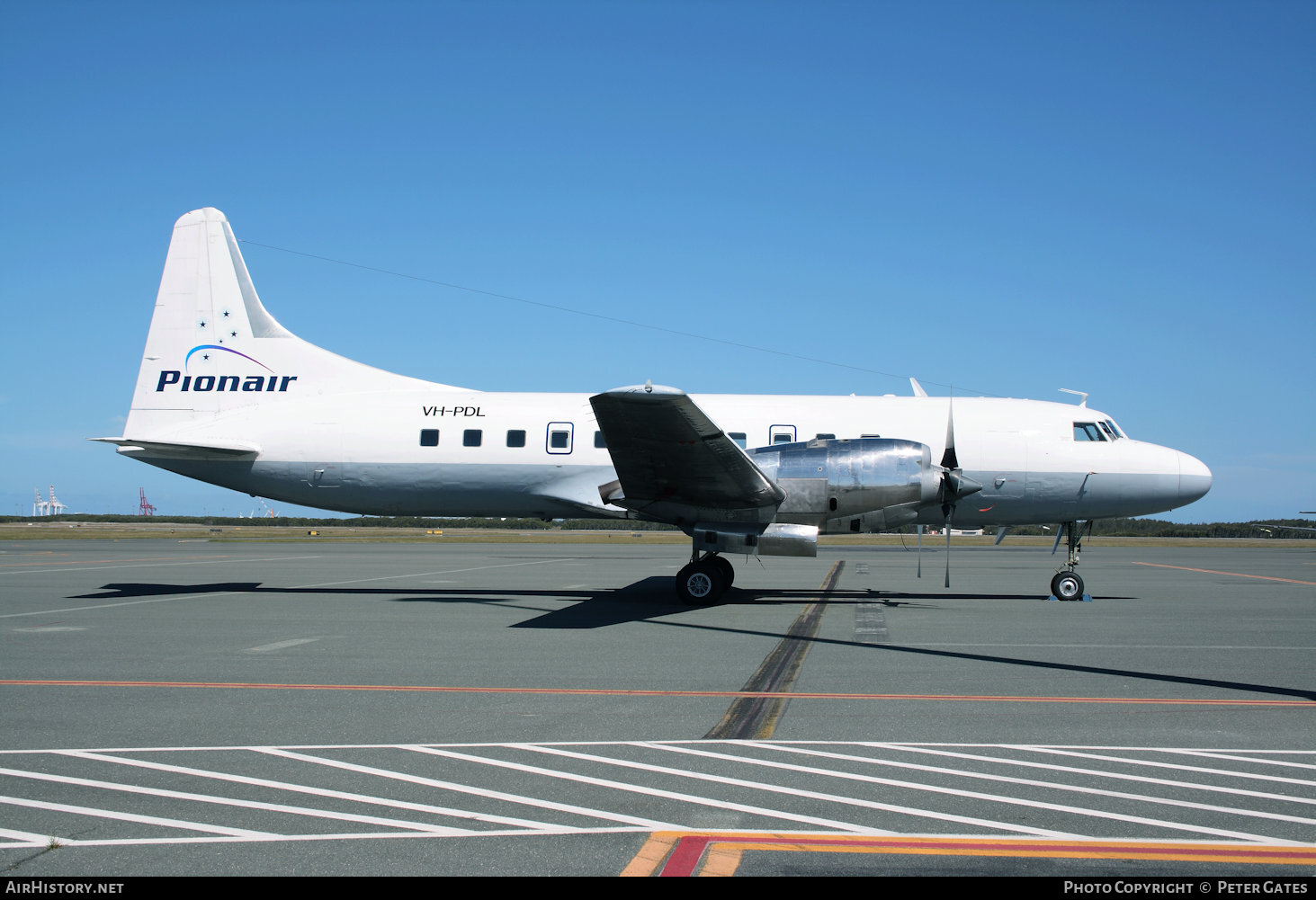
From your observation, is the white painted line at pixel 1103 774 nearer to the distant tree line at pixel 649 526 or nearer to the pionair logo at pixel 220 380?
the pionair logo at pixel 220 380

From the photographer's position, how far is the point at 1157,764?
20.4 ft

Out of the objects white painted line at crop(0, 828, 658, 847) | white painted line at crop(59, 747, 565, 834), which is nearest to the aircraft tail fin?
white painted line at crop(59, 747, 565, 834)

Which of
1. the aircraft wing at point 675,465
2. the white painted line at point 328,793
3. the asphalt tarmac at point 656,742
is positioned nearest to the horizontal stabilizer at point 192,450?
the asphalt tarmac at point 656,742

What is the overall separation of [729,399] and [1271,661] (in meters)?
11.3

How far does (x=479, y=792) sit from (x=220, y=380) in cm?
1745

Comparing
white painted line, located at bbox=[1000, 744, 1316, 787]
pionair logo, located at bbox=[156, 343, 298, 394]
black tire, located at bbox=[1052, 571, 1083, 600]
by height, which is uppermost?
pionair logo, located at bbox=[156, 343, 298, 394]

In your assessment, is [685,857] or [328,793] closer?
[685,857]

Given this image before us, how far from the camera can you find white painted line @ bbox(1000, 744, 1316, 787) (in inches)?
229

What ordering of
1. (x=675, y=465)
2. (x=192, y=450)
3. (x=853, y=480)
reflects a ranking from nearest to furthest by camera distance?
(x=675, y=465) < (x=853, y=480) < (x=192, y=450)

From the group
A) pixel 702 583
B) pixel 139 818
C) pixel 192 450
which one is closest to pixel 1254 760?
pixel 139 818

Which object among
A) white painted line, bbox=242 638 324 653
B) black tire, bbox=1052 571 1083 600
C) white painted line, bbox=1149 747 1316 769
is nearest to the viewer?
white painted line, bbox=1149 747 1316 769

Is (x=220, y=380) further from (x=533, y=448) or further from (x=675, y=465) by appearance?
(x=675, y=465)

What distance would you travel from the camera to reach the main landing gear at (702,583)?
1689 centimetres

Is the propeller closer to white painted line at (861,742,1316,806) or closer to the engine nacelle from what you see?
the engine nacelle
